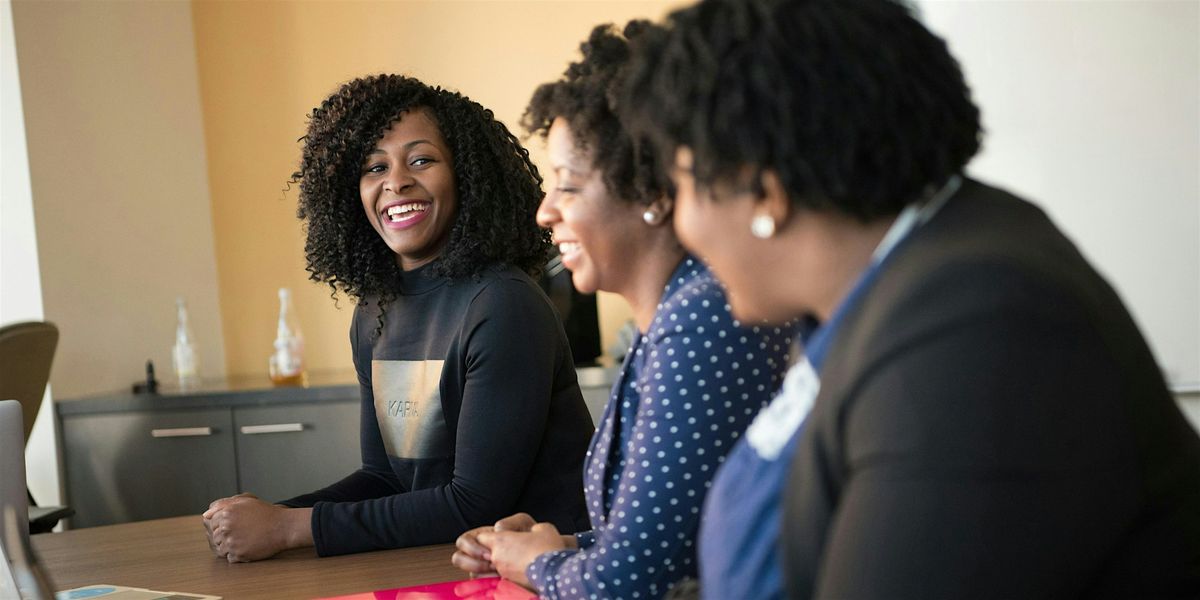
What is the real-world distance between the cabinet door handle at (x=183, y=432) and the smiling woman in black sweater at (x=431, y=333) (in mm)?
1613

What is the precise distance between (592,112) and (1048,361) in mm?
702

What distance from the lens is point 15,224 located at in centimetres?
353

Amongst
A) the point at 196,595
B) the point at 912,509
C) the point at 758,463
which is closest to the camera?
the point at 912,509

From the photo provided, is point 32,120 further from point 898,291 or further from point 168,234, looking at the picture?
point 898,291

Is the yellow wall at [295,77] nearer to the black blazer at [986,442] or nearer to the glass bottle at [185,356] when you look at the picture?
the glass bottle at [185,356]

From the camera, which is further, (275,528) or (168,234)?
(168,234)

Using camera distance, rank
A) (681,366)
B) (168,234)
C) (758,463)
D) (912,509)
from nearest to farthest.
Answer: (912,509)
(758,463)
(681,366)
(168,234)

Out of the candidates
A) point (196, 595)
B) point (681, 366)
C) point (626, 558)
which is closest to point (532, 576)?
point (626, 558)

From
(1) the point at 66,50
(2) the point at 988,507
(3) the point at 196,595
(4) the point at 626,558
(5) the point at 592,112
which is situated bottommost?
(3) the point at 196,595

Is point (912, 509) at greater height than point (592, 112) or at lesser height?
lesser

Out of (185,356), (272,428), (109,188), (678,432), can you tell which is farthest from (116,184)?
(678,432)

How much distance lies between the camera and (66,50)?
12.1 feet

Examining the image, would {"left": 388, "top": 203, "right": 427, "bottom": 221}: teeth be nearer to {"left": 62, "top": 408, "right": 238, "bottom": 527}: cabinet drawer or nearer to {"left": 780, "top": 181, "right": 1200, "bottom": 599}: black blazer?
{"left": 780, "top": 181, "right": 1200, "bottom": 599}: black blazer

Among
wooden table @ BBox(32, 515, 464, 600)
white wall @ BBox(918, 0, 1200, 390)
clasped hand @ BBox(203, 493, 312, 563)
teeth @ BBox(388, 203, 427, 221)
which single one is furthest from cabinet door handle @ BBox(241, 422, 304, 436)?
white wall @ BBox(918, 0, 1200, 390)
